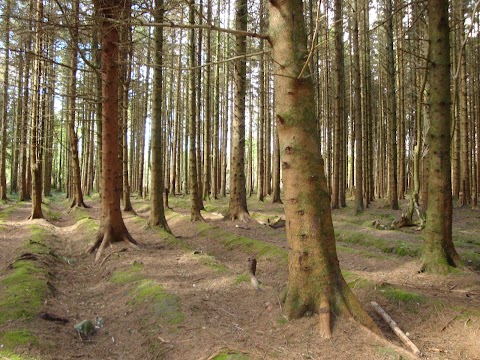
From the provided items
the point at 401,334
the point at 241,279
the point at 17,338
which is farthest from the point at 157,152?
the point at 401,334

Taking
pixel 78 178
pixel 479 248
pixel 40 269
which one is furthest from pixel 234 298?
pixel 78 178

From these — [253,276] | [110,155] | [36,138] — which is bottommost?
[253,276]

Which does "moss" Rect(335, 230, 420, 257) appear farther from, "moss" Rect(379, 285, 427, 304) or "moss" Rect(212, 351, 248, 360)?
"moss" Rect(212, 351, 248, 360)

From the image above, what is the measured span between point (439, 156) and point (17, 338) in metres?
6.31

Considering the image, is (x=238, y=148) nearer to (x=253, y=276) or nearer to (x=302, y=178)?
(x=253, y=276)

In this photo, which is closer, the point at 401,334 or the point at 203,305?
the point at 401,334

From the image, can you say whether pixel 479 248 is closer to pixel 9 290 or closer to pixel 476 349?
pixel 476 349

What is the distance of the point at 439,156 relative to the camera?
6.32 meters

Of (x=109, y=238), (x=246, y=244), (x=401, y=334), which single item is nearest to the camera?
(x=401, y=334)

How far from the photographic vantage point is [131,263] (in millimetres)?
7301

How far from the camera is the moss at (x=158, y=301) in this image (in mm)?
4520

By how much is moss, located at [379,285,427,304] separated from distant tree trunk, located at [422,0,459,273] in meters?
1.57

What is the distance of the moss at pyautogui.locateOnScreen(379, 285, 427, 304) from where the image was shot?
4770mm

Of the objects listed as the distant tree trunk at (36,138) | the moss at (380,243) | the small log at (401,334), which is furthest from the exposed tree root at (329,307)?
the distant tree trunk at (36,138)
